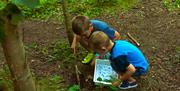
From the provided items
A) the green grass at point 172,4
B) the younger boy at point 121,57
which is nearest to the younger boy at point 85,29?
the younger boy at point 121,57

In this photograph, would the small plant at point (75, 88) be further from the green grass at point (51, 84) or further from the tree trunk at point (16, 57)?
the tree trunk at point (16, 57)

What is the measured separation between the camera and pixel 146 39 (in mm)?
4496

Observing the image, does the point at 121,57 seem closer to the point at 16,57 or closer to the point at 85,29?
the point at 85,29

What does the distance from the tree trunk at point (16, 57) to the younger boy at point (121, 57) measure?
52.1 inches

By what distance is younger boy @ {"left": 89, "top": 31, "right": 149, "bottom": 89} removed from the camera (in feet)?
10.3

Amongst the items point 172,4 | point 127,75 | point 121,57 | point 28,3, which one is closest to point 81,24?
point 121,57

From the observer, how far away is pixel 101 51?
3.19 m

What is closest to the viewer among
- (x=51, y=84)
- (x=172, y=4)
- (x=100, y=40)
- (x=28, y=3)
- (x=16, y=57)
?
(x=28, y=3)

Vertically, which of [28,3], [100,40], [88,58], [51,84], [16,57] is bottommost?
[51,84]

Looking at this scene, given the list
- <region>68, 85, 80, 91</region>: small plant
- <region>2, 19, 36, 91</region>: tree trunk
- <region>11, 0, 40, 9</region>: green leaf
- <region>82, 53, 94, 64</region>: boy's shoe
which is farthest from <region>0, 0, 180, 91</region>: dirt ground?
<region>11, 0, 40, 9</region>: green leaf

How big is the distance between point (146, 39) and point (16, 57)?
2.93 m

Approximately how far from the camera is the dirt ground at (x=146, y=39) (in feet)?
12.0

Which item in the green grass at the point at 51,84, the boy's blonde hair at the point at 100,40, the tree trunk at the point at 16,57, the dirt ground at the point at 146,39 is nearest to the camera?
the tree trunk at the point at 16,57

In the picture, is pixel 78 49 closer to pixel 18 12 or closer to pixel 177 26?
pixel 177 26
